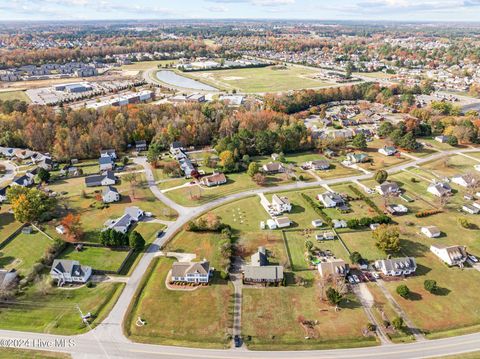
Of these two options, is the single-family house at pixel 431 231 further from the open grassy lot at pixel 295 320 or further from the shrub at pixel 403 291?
the open grassy lot at pixel 295 320

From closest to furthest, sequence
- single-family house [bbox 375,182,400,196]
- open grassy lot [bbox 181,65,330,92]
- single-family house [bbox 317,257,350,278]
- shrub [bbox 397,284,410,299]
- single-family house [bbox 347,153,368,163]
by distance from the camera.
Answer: shrub [bbox 397,284,410,299] < single-family house [bbox 317,257,350,278] < single-family house [bbox 375,182,400,196] < single-family house [bbox 347,153,368,163] < open grassy lot [bbox 181,65,330,92]

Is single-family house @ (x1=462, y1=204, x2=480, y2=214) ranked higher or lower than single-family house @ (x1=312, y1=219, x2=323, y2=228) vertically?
higher

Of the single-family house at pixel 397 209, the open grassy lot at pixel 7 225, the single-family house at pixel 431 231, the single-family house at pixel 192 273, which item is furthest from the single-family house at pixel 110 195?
the single-family house at pixel 431 231

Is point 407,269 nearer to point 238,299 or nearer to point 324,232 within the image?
point 324,232

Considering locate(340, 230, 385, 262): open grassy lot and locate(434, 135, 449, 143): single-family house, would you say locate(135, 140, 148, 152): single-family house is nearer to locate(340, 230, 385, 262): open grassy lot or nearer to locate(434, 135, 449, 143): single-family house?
locate(340, 230, 385, 262): open grassy lot

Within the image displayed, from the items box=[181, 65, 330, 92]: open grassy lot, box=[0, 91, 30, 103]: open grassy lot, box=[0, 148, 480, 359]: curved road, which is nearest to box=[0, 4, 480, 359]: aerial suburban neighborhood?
box=[0, 148, 480, 359]: curved road

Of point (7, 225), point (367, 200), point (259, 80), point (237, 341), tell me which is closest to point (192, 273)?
point (237, 341)
